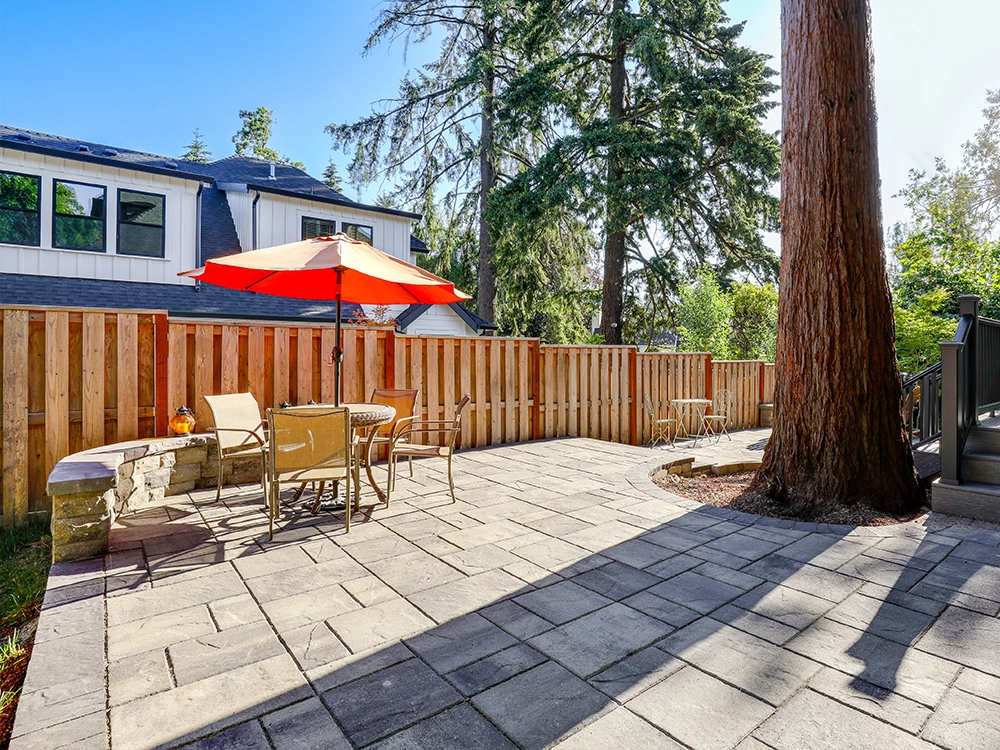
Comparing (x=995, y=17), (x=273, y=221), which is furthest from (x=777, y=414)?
(x=995, y=17)

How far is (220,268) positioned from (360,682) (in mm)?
3360

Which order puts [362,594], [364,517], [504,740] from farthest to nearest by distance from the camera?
[364,517] → [362,594] → [504,740]

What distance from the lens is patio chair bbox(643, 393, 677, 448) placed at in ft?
29.2

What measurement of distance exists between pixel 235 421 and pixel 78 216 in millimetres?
7936

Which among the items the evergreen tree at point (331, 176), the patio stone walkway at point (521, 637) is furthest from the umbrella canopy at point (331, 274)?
the evergreen tree at point (331, 176)

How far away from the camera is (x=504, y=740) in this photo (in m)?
1.59

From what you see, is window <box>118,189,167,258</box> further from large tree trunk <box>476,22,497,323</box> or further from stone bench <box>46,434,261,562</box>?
stone bench <box>46,434,261,562</box>

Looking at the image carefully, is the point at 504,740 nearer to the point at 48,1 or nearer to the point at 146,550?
the point at 146,550

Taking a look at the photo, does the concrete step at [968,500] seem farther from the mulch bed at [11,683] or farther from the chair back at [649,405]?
the mulch bed at [11,683]

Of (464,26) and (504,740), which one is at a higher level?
(464,26)

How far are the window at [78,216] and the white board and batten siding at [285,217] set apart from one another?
2.53 metres

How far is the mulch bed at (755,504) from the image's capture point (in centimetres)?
391

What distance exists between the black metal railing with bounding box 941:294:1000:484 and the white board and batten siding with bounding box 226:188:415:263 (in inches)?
441

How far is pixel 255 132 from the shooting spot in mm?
25656
